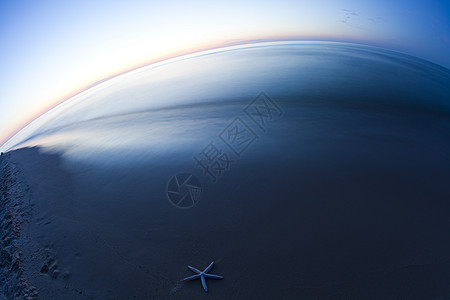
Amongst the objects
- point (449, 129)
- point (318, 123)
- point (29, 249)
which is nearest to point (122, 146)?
point (29, 249)

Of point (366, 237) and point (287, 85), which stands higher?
point (287, 85)

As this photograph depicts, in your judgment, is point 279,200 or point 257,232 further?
point 279,200

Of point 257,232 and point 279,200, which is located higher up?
point 279,200

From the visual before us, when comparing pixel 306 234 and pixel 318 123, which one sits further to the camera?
pixel 318 123

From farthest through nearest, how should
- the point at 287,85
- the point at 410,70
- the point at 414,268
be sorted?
the point at 410,70 → the point at 287,85 → the point at 414,268

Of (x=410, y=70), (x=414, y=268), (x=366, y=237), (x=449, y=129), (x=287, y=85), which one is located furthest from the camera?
(x=410, y=70)

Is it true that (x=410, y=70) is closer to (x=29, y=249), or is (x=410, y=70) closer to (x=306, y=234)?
(x=306, y=234)

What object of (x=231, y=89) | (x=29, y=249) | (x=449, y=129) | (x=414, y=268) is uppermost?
(x=231, y=89)
